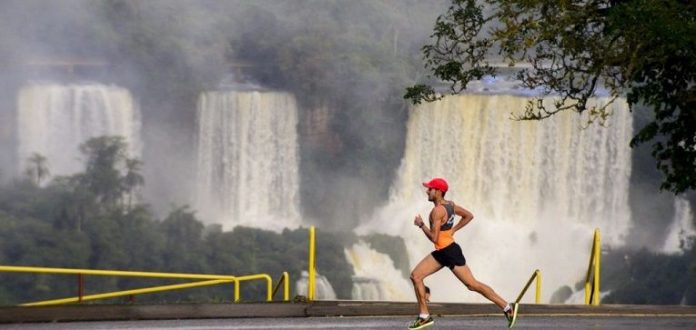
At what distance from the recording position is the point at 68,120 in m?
85.7

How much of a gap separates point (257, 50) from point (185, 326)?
7906cm

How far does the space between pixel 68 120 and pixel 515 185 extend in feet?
74.5

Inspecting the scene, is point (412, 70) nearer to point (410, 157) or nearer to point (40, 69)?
point (410, 157)

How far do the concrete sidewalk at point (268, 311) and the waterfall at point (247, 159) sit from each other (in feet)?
212

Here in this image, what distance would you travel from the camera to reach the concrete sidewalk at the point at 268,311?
19.9m

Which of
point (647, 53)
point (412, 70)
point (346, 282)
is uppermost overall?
point (412, 70)

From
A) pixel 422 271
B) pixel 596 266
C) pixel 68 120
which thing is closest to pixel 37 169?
pixel 68 120

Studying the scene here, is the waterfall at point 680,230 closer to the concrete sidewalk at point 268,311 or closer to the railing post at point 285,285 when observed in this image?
the railing post at point 285,285

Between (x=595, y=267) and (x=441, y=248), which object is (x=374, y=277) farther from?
(x=441, y=248)

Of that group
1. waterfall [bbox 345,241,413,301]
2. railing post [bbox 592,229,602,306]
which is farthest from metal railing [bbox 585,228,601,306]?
waterfall [bbox 345,241,413,301]

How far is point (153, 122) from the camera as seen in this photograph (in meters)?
92.4

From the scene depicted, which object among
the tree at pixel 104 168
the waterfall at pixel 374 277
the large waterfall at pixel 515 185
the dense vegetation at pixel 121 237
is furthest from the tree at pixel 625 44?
the tree at pixel 104 168

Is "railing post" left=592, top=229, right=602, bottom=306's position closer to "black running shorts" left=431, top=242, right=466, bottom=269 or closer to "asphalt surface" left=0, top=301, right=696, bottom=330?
"asphalt surface" left=0, top=301, right=696, bottom=330

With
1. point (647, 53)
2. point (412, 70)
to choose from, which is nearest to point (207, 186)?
point (412, 70)
